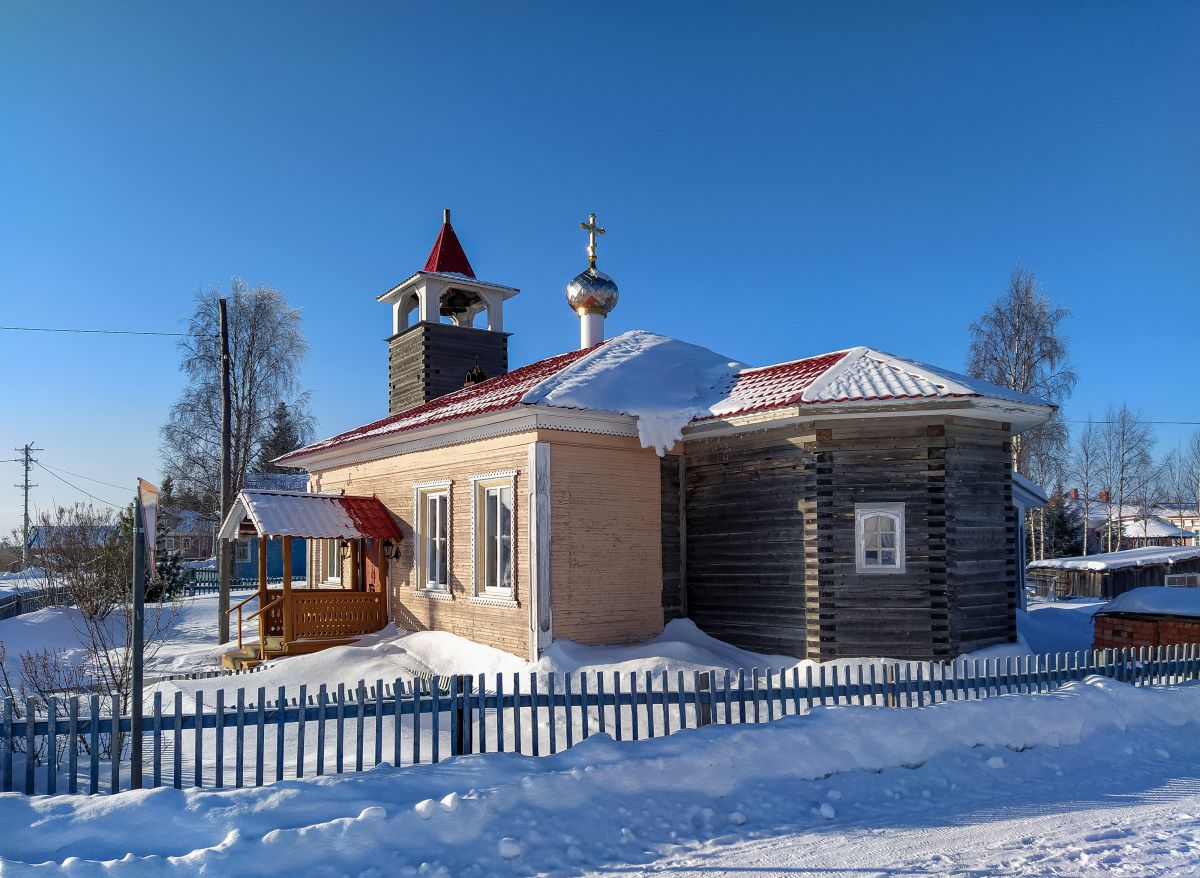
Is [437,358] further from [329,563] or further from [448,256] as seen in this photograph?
[329,563]

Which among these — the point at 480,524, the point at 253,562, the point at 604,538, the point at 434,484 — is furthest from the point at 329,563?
the point at 253,562

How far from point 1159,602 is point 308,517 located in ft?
42.6

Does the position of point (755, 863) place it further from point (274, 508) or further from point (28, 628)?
point (28, 628)

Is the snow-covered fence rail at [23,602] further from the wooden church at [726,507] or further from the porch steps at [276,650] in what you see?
the wooden church at [726,507]

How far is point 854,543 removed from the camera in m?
11.5

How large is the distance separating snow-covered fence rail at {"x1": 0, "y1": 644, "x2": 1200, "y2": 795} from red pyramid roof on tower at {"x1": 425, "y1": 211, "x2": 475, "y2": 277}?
40.3 ft

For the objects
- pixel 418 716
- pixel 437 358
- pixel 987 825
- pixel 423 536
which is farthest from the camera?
pixel 437 358

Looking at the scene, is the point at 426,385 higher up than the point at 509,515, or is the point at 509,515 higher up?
the point at 426,385

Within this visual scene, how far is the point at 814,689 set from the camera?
25.4ft

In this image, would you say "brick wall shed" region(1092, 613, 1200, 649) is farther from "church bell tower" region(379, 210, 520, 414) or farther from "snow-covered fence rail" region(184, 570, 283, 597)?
"snow-covered fence rail" region(184, 570, 283, 597)

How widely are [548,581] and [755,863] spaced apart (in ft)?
22.6

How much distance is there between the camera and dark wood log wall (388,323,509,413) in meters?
20.0

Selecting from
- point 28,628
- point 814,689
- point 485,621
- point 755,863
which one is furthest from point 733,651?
point 28,628

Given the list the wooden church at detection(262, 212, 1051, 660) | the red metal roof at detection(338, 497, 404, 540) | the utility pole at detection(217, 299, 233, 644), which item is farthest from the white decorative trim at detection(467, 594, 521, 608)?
the utility pole at detection(217, 299, 233, 644)
